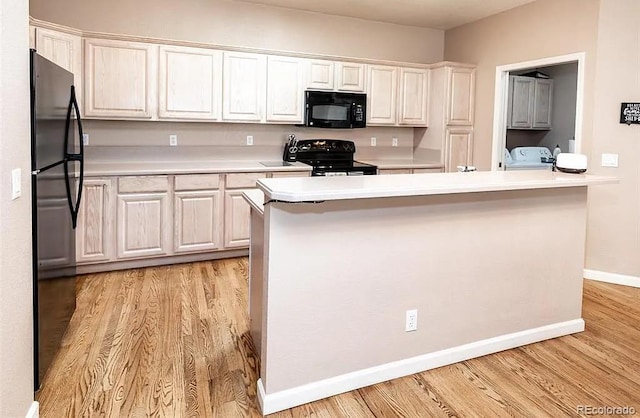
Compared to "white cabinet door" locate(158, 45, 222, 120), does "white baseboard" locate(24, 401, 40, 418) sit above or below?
below

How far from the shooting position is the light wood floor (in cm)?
221

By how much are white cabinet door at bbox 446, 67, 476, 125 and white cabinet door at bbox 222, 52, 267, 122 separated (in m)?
2.27

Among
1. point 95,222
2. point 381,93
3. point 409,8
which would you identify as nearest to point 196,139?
point 95,222

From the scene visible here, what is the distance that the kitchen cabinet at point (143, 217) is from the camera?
4191 mm

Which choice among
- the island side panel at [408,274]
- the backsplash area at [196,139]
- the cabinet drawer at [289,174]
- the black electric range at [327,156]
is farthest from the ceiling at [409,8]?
the island side panel at [408,274]

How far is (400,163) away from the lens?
19.0 ft

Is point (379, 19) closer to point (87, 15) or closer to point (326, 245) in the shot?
point (87, 15)

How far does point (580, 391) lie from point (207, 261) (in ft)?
11.2

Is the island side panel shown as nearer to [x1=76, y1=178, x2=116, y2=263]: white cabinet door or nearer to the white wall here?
the white wall

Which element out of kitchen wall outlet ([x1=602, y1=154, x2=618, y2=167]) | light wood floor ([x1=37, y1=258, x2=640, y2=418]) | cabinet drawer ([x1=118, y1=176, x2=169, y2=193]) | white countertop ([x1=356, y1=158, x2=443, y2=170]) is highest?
kitchen wall outlet ([x1=602, y1=154, x2=618, y2=167])

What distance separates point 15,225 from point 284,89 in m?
3.56

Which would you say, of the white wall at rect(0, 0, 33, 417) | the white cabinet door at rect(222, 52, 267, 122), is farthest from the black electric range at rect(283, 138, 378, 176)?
the white wall at rect(0, 0, 33, 417)

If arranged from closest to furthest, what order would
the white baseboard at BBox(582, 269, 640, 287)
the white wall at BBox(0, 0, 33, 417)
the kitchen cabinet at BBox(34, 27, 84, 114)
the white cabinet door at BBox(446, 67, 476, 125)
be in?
the white wall at BBox(0, 0, 33, 417)
the kitchen cabinet at BBox(34, 27, 84, 114)
the white baseboard at BBox(582, 269, 640, 287)
the white cabinet door at BBox(446, 67, 476, 125)

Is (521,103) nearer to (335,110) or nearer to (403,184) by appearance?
(335,110)
